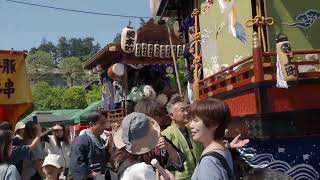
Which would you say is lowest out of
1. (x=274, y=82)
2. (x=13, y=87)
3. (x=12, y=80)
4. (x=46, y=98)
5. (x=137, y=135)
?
(x=137, y=135)

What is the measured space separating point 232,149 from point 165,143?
837 mm

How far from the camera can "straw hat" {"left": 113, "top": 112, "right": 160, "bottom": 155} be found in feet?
10.1

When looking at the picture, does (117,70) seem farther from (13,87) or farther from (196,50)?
(196,50)

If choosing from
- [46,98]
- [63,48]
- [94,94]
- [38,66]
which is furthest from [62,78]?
[63,48]

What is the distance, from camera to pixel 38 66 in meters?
88.9

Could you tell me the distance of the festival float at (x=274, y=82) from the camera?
16.4 ft

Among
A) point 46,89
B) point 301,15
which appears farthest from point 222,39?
point 46,89

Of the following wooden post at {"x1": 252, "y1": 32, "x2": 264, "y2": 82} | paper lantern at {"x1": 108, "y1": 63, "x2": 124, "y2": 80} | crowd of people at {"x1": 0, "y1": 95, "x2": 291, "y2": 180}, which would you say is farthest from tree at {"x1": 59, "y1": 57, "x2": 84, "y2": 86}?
wooden post at {"x1": 252, "y1": 32, "x2": 264, "y2": 82}

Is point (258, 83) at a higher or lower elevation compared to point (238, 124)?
higher

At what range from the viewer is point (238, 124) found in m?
5.64

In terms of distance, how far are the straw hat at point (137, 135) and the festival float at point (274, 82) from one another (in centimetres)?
213

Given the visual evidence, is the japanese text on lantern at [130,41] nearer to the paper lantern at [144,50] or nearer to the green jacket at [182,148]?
the paper lantern at [144,50]

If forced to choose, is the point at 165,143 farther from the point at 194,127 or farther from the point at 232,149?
the point at 194,127

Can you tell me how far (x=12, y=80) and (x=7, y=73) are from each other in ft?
0.62
